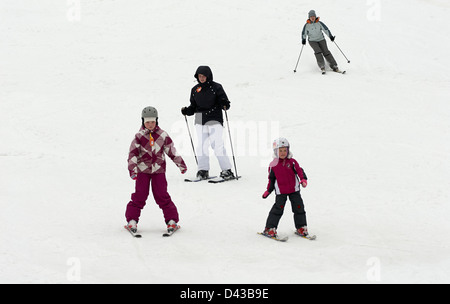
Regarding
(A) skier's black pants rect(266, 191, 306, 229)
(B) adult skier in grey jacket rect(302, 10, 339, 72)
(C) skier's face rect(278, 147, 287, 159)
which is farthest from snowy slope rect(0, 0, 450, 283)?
→ (C) skier's face rect(278, 147, 287, 159)

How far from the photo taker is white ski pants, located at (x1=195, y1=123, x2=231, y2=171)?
414 inches

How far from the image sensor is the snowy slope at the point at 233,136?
657 cm

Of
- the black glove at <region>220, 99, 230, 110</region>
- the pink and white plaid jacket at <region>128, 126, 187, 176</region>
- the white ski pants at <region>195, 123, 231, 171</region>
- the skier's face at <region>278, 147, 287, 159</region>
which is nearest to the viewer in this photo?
the skier's face at <region>278, 147, 287, 159</region>

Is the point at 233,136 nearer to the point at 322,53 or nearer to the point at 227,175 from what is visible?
the point at 227,175

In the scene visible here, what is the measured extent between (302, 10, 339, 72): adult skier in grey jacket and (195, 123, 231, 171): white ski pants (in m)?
6.60

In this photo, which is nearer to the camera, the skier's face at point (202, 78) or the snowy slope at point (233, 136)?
the snowy slope at point (233, 136)

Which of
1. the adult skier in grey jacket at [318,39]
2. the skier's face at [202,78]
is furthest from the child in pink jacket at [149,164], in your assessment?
the adult skier in grey jacket at [318,39]

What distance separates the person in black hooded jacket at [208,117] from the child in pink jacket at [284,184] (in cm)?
309

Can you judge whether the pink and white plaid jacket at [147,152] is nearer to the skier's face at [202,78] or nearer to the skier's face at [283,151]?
the skier's face at [283,151]

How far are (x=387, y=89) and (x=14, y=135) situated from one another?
8.60 m

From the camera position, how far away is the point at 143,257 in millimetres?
6570

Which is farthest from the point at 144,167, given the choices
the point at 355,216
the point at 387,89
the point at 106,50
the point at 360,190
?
the point at 106,50

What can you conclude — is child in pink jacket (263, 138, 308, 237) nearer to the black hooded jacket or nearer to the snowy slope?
the snowy slope

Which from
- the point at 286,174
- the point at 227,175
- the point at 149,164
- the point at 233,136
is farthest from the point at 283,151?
the point at 233,136
